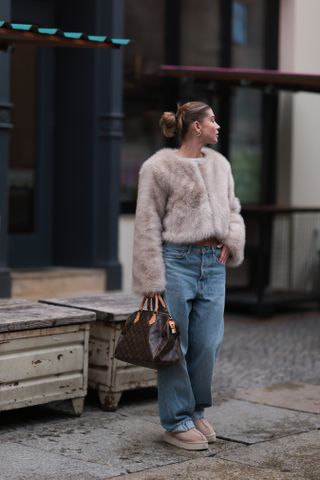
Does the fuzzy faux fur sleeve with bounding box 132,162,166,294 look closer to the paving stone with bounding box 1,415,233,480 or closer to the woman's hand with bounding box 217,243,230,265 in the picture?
the woman's hand with bounding box 217,243,230,265

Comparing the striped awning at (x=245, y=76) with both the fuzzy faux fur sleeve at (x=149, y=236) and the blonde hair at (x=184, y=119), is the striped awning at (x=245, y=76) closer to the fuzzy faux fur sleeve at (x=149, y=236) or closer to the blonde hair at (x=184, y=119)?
the blonde hair at (x=184, y=119)

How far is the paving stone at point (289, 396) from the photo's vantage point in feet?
25.0

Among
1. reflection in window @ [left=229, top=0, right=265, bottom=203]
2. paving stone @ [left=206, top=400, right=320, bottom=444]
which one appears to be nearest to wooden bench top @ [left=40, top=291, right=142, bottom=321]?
paving stone @ [left=206, top=400, right=320, bottom=444]

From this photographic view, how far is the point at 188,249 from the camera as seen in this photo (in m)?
6.27

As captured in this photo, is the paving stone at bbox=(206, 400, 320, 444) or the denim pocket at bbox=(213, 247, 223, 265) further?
the paving stone at bbox=(206, 400, 320, 444)

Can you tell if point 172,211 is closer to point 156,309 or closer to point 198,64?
point 156,309

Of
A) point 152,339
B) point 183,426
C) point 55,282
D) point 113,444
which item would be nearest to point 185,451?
point 183,426

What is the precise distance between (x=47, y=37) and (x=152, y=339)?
2123mm

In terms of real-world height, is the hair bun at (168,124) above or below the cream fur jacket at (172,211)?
above

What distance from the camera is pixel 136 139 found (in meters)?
12.0

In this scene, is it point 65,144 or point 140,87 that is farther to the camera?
point 140,87

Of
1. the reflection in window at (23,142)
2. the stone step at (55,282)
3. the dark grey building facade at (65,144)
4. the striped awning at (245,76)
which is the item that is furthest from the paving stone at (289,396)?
the reflection in window at (23,142)

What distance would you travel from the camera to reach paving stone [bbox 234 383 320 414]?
761 centimetres

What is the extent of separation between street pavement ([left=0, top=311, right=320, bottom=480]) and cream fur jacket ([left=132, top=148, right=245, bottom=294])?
0.96 m
